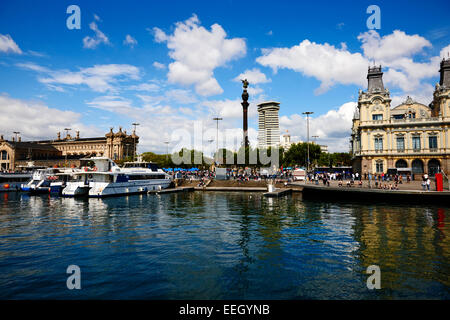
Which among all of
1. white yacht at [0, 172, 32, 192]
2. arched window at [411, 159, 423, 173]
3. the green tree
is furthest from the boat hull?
the green tree

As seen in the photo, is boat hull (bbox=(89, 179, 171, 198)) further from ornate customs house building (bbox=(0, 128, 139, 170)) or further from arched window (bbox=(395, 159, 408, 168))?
ornate customs house building (bbox=(0, 128, 139, 170))

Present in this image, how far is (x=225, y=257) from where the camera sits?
1272 cm

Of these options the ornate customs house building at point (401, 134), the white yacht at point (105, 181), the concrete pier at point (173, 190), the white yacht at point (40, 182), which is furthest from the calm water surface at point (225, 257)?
the ornate customs house building at point (401, 134)

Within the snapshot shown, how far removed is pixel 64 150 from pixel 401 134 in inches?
6951

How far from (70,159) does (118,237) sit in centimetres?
15036

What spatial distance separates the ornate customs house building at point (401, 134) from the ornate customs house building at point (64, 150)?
353ft

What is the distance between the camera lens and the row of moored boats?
40.0 m

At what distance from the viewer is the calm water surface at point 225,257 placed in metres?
9.35

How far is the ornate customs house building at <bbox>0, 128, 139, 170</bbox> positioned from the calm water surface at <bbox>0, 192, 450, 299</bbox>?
12029cm

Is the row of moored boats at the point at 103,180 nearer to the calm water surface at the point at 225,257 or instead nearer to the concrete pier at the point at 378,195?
the calm water surface at the point at 225,257
